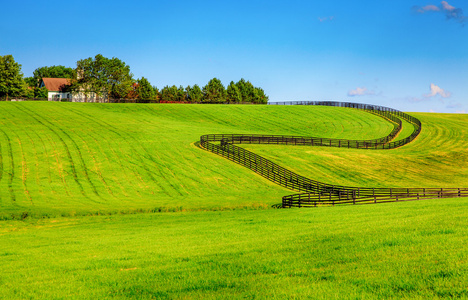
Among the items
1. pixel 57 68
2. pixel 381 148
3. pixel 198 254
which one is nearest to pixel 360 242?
pixel 198 254

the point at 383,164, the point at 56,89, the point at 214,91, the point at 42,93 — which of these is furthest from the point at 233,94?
the point at 383,164

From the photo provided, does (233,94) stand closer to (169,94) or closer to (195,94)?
(195,94)

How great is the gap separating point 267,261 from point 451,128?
87171mm

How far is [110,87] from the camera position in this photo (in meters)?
132

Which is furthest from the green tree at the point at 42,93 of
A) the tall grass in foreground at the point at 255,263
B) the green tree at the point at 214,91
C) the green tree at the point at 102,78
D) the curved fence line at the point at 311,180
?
the tall grass in foreground at the point at 255,263

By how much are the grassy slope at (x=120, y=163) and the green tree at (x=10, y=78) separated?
90.0 ft

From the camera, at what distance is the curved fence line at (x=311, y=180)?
3356cm

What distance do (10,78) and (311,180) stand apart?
332 feet

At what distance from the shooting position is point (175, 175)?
4597 cm

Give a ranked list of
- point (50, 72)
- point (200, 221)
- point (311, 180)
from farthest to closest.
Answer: point (50, 72) < point (311, 180) < point (200, 221)

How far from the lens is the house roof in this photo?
13575 centimetres

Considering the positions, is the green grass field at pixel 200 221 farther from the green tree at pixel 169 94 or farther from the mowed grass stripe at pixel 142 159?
the green tree at pixel 169 94

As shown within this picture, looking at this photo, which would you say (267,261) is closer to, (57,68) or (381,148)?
(381,148)

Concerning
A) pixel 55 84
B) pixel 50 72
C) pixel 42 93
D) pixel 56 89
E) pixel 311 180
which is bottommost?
pixel 311 180
